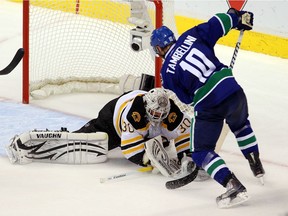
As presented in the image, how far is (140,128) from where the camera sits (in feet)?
15.0

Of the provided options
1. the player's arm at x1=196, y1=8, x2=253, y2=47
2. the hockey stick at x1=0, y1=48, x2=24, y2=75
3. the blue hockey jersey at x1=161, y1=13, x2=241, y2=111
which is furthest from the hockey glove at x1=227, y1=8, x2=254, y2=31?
the hockey stick at x1=0, y1=48, x2=24, y2=75

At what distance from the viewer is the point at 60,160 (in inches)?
187

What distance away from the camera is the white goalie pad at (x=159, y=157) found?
14.8 feet

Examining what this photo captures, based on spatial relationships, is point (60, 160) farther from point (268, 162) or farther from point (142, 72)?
point (142, 72)

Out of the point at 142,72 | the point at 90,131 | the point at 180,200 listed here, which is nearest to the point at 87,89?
the point at 142,72

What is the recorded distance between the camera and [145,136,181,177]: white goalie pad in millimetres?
4523

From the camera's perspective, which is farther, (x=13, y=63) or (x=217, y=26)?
(x=13, y=63)

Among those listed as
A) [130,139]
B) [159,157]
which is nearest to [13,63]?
[130,139]

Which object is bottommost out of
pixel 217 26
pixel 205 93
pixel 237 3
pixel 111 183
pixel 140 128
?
pixel 111 183

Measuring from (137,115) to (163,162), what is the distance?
0.25 meters

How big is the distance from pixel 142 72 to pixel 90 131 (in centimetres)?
128

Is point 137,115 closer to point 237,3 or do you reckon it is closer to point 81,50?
point 81,50

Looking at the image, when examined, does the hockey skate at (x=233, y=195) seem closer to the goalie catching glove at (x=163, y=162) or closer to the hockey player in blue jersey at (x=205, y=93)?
the hockey player in blue jersey at (x=205, y=93)

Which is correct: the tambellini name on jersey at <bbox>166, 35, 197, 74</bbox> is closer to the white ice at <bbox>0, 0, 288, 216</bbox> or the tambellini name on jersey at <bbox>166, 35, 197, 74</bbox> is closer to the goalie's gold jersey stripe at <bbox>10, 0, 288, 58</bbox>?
the white ice at <bbox>0, 0, 288, 216</bbox>
